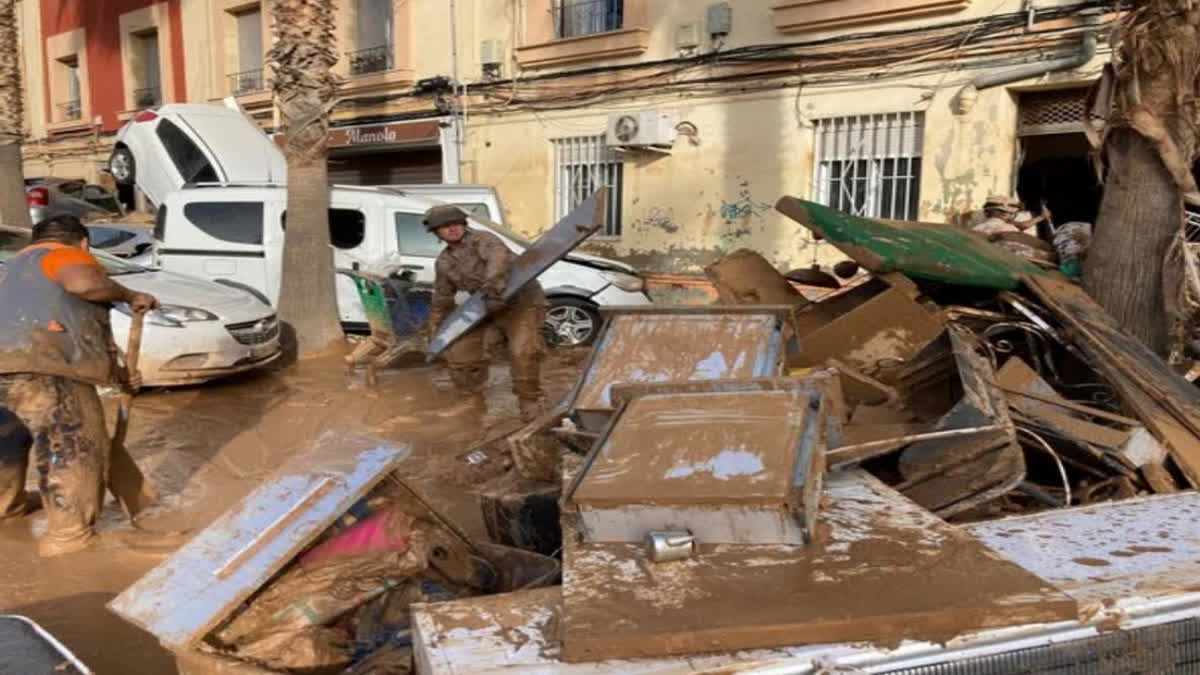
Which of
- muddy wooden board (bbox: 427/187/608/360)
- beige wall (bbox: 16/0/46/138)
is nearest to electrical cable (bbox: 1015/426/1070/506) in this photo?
muddy wooden board (bbox: 427/187/608/360)

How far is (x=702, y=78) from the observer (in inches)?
427

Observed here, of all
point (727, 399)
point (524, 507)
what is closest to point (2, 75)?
point (524, 507)

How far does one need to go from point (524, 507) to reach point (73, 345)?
236 centimetres

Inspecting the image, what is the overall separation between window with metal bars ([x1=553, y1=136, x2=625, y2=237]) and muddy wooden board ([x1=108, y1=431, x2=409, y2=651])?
380 inches

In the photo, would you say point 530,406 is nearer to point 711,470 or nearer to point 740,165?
point 711,470

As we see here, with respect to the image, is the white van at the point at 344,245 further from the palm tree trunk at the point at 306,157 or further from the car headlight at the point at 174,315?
the car headlight at the point at 174,315

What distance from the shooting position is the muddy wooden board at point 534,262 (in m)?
5.79

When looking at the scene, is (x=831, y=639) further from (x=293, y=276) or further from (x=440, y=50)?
(x=440, y=50)

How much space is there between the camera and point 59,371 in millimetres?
3891

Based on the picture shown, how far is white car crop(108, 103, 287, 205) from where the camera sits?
9.73 m

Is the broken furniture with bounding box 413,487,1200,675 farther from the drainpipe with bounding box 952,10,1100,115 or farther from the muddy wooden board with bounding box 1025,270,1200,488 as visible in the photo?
the drainpipe with bounding box 952,10,1100,115

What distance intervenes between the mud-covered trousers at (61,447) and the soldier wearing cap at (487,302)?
255 cm

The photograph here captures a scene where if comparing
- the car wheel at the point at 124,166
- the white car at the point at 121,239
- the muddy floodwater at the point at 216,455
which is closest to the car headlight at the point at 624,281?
the muddy floodwater at the point at 216,455

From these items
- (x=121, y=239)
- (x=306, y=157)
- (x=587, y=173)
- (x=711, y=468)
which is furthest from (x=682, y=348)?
(x=121, y=239)
